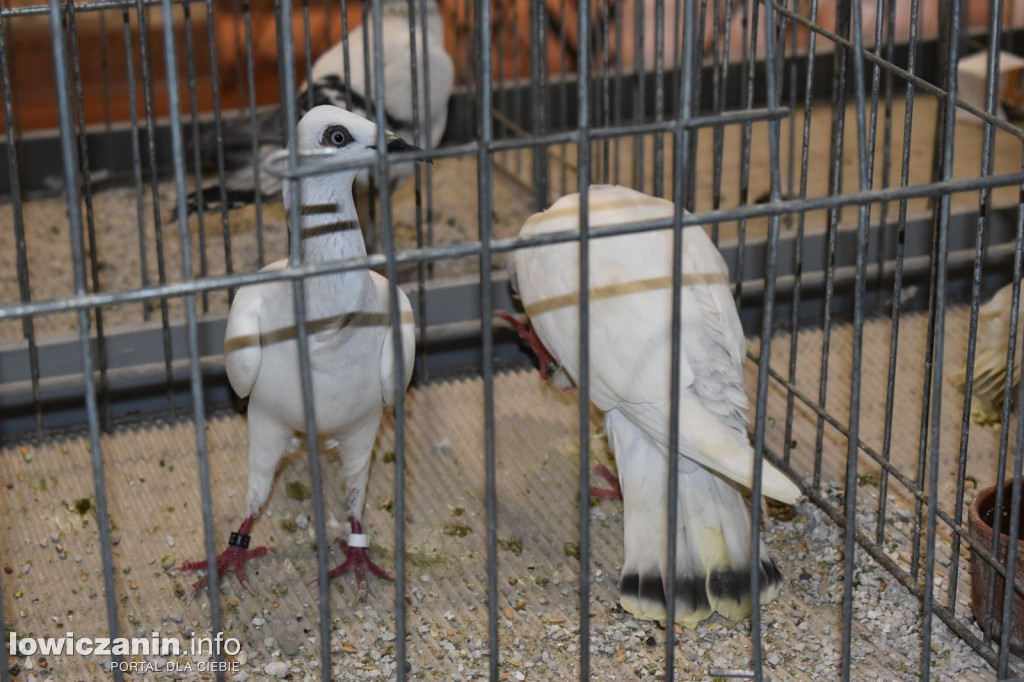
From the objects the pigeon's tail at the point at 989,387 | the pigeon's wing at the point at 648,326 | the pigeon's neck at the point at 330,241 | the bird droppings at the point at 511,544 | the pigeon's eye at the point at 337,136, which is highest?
the pigeon's eye at the point at 337,136

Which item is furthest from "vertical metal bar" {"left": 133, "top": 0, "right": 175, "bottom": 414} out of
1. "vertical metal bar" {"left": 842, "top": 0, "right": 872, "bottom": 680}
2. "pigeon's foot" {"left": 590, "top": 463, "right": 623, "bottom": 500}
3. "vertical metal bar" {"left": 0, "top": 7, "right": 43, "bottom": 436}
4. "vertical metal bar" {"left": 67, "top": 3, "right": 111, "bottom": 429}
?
"vertical metal bar" {"left": 842, "top": 0, "right": 872, "bottom": 680}

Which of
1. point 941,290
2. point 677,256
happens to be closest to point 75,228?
point 677,256

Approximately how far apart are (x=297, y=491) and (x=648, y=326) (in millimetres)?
789

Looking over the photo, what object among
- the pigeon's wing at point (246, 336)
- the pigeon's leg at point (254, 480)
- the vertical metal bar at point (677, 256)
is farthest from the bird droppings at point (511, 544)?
the vertical metal bar at point (677, 256)

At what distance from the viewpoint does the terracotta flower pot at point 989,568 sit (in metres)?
1.82

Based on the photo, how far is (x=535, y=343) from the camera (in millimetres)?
2516

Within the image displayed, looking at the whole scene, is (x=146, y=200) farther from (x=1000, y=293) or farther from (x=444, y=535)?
(x=1000, y=293)

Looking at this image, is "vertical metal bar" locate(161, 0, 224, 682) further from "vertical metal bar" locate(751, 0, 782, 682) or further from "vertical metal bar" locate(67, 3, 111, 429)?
"vertical metal bar" locate(67, 3, 111, 429)

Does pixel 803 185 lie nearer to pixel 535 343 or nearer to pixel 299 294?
pixel 535 343

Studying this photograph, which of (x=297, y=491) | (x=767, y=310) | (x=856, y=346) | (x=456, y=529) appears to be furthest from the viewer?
(x=297, y=491)

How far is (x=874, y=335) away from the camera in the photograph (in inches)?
116

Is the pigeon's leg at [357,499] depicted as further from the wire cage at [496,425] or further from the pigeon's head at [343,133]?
the pigeon's head at [343,133]

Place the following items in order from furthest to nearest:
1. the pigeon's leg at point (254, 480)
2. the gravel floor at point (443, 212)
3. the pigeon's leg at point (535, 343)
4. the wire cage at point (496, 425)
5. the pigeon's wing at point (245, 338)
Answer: the gravel floor at point (443, 212), the pigeon's leg at point (535, 343), the pigeon's leg at point (254, 480), the pigeon's wing at point (245, 338), the wire cage at point (496, 425)

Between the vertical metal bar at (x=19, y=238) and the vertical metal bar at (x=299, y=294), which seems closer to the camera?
the vertical metal bar at (x=299, y=294)
